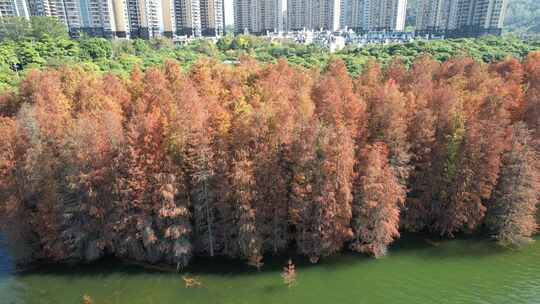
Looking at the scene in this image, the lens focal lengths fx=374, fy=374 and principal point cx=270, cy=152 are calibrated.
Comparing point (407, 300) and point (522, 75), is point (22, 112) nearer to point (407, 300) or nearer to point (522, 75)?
point (407, 300)

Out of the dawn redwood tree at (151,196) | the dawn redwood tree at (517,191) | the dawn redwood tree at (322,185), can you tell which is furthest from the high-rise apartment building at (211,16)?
the dawn redwood tree at (517,191)

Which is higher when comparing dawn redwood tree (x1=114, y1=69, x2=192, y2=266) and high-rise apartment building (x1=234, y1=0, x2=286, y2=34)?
high-rise apartment building (x1=234, y1=0, x2=286, y2=34)

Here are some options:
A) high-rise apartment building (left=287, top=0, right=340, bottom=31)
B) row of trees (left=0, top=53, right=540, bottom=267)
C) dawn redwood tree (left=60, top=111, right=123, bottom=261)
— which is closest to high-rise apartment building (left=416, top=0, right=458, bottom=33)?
high-rise apartment building (left=287, top=0, right=340, bottom=31)

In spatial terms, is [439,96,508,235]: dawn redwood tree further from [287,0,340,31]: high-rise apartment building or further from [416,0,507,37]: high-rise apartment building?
[287,0,340,31]: high-rise apartment building

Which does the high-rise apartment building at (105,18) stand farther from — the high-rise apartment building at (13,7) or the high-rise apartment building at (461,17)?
the high-rise apartment building at (461,17)

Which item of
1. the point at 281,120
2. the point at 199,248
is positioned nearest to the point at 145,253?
the point at 199,248

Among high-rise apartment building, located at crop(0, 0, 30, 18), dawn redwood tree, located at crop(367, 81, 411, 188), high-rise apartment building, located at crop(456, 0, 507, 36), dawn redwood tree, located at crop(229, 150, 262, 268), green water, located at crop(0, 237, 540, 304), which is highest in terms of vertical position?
high-rise apartment building, located at crop(0, 0, 30, 18)
